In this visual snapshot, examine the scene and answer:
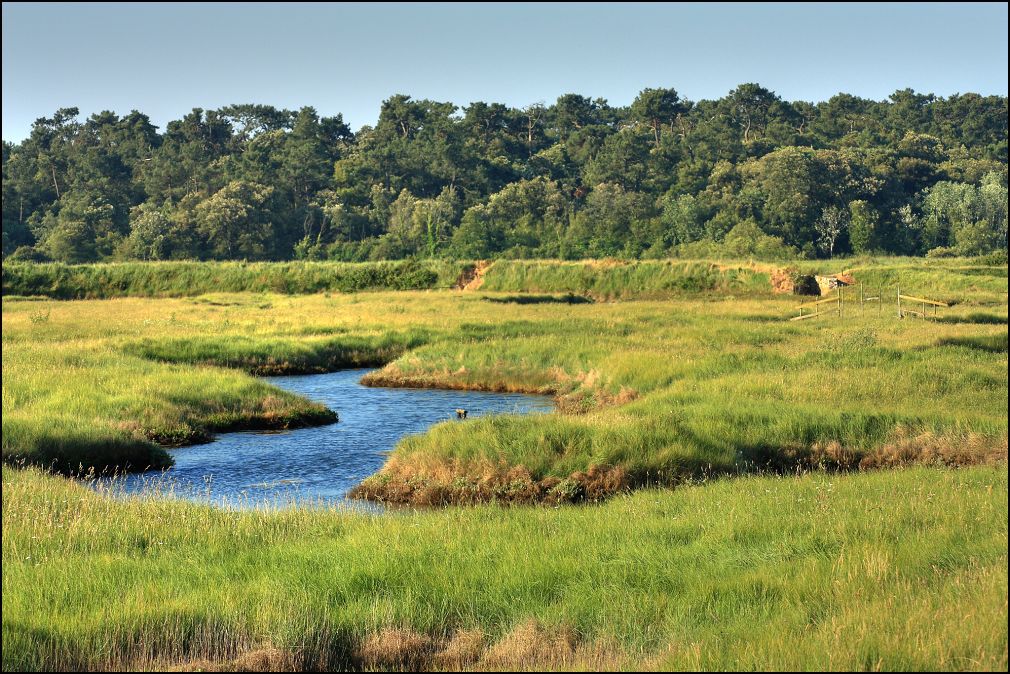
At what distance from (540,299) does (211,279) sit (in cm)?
3389

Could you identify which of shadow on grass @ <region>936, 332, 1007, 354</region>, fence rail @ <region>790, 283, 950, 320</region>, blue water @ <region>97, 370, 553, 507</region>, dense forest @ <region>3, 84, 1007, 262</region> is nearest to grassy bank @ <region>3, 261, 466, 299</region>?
dense forest @ <region>3, 84, 1007, 262</region>

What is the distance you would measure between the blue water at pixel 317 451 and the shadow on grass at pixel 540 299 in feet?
110

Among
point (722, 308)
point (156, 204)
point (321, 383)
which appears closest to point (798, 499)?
point (321, 383)

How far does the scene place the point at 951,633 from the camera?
27.8ft

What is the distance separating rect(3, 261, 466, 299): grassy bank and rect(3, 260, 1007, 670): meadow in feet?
161

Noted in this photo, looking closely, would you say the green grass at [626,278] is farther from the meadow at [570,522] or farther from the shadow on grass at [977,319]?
the meadow at [570,522]

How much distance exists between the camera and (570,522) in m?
15.1

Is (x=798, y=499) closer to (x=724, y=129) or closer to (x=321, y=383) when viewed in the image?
(x=321, y=383)

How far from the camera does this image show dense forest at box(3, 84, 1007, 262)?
4498 inches

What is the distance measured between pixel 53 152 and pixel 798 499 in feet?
497

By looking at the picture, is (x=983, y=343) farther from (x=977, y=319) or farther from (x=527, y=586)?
(x=527, y=586)

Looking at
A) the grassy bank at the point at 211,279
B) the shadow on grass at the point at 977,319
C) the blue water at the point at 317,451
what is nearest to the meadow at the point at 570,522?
the blue water at the point at 317,451

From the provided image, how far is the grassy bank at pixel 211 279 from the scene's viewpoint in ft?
292

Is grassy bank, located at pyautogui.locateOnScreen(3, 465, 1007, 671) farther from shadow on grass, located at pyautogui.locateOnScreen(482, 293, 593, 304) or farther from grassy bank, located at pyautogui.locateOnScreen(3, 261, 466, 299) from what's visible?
grassy bank, located at pyautogui.locateOnScreen(3, 261, 466, 299)
